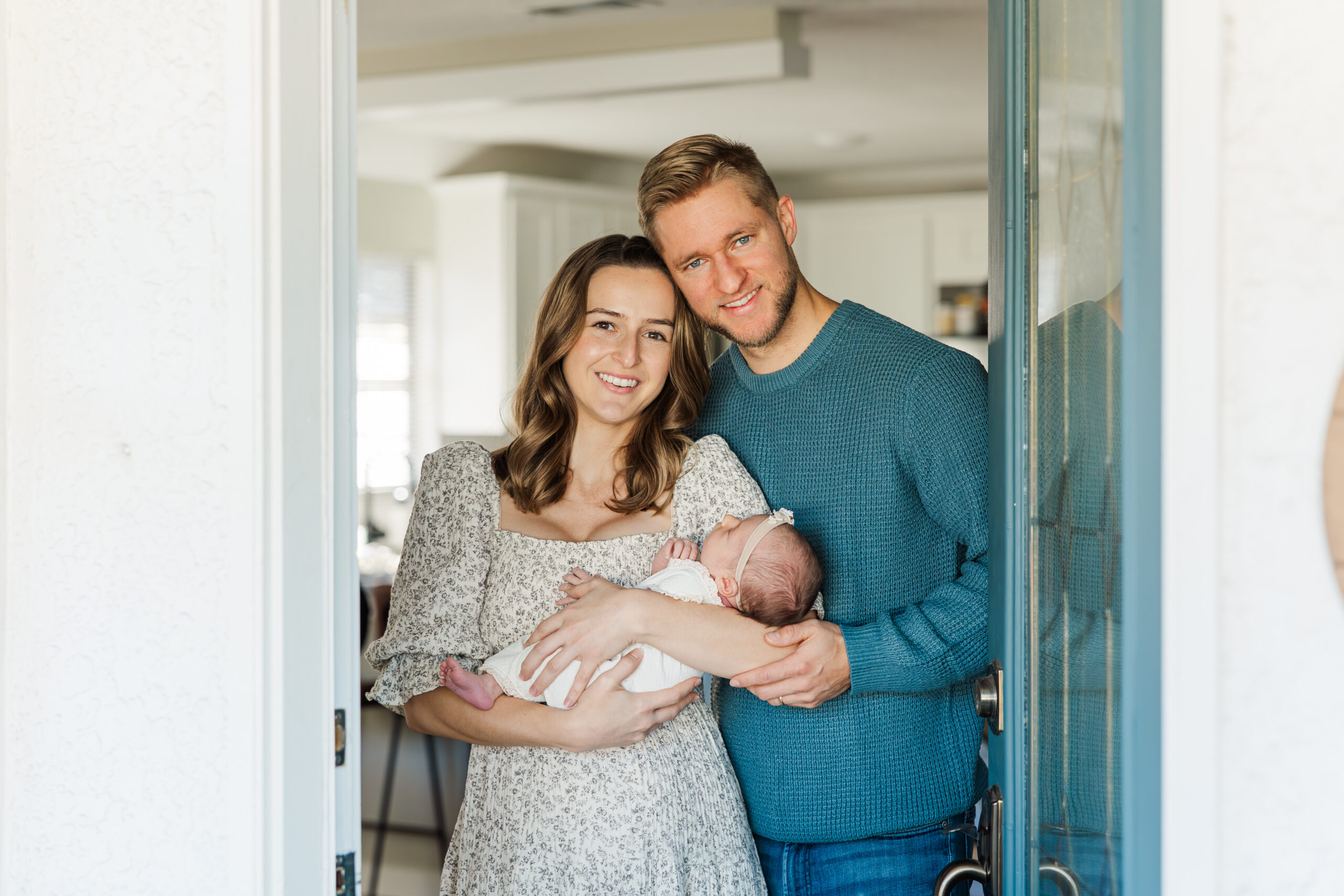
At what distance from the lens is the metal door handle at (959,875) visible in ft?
4.73

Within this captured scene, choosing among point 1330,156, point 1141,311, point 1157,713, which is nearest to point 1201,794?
point 1157,713

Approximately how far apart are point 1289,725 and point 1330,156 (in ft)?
1.34

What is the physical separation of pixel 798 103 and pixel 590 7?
180 centimetres

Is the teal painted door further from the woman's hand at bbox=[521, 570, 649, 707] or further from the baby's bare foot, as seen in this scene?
the baby's bare foot

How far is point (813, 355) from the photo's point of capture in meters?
1.87

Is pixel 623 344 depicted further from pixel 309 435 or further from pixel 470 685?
pixel 309 435

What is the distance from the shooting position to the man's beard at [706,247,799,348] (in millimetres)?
1856

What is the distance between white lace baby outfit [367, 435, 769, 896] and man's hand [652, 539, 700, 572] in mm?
27

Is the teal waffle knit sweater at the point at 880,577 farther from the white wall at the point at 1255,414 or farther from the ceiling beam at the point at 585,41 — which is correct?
the ceiling beam at the point at 585,41

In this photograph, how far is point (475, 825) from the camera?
1.72 m

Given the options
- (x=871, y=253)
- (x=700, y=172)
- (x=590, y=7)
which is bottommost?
(x=700, y=172)

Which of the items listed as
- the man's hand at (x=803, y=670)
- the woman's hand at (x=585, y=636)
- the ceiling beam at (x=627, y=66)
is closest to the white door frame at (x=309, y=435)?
the woman's hand at (x=585, y=636)

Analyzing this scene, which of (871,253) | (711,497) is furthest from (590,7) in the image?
(871,253)

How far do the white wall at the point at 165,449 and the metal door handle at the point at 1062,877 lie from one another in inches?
28.8
